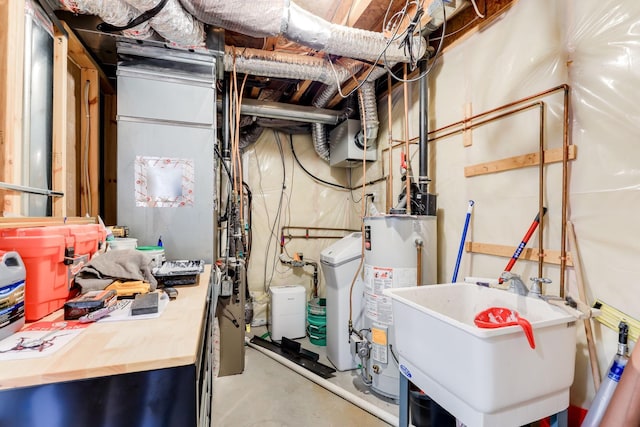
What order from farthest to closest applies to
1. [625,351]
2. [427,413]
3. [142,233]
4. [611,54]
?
[142,233] < [427,413] < [611,54] < [625,351]

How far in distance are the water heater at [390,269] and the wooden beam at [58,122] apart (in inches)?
74.2

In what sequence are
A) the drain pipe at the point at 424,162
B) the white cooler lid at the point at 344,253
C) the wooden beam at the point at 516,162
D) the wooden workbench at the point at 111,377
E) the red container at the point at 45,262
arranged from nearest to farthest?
1. the wooden workbench at the point at 111,377
2. the red container at the point at 45,262
3. the wooden beam at the point at 516,162
4. the drain pipe at the point at 424,162
5. the white cooler lid at the point at 344,253

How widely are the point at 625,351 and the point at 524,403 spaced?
1.54ft

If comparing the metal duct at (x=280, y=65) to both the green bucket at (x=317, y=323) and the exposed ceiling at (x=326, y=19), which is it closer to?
the exposed ceiling at (x=326, y=19)

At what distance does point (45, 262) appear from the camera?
0.90 metres

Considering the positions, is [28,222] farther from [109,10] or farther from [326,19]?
[326,19]

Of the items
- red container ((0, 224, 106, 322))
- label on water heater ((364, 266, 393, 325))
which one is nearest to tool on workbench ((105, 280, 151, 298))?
red container ((0, 224, 106, 322))

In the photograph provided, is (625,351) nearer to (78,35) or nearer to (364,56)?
(364,56)

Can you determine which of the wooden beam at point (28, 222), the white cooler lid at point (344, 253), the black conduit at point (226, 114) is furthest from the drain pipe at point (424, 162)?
the wooden beam at point (28, 222)

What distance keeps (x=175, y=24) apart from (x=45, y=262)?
4.36 feet

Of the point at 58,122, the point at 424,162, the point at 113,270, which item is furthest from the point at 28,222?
the point at 424,162

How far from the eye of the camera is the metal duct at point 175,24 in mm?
1381

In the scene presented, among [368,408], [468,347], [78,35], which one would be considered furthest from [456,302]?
[78,35]

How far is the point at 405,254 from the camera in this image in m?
1.97
